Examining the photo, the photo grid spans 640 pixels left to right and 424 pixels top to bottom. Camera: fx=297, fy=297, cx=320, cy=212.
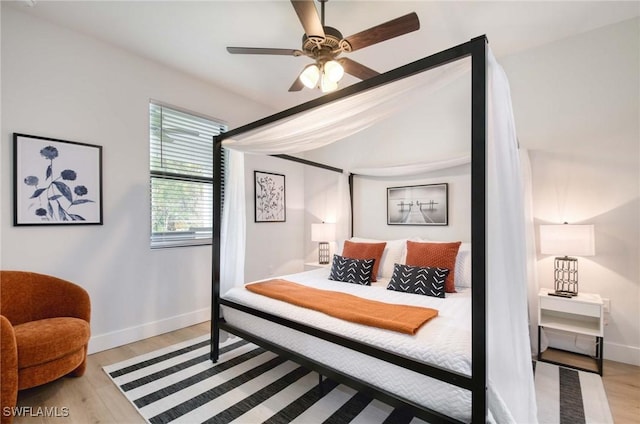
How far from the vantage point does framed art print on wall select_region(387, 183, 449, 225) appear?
11.3 ft

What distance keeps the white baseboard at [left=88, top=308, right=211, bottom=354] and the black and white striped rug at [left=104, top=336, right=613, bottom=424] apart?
40 cm

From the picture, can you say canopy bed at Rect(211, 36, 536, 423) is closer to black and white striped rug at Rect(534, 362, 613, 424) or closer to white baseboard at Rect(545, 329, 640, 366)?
black and white striped rug at Rect(534, 362, 613, 424)

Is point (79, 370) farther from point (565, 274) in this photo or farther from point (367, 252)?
point (565, 274)

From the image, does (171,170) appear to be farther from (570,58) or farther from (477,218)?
(570,58)

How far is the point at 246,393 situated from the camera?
2.11 metres

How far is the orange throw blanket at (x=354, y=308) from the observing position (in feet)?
5.61

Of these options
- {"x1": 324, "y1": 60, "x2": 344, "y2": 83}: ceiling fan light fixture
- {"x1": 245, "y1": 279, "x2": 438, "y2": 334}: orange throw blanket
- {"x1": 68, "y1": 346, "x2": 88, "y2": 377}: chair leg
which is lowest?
{"x1": 68, "y1": 346, "x2": 88, "y2": 377}: chair leg

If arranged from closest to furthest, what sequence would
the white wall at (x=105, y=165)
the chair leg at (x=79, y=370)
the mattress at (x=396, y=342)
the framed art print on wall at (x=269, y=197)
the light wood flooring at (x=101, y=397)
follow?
the mattress at (x=396, y=342) → the light wood flooring at (x=101, y=397) → the chair leg at (x=79, y=370) → the white wall at (x=105, y=165) → the framed art print on wall at (x=269, y=197)

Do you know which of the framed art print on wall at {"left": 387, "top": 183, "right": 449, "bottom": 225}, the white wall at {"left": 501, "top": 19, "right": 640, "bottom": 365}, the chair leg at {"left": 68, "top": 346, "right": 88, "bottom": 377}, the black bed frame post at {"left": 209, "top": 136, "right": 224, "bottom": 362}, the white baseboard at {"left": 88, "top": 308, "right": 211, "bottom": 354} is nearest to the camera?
the chair leg at {"left": 68, "top": 346, "right": 88, "bottom": 377}

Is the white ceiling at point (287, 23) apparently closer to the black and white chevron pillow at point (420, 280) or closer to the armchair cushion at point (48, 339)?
the black and white chevron pillow at point (420, 280)

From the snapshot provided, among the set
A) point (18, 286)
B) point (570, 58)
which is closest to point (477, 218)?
point (570, 58)

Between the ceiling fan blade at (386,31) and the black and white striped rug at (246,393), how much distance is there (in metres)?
2.40

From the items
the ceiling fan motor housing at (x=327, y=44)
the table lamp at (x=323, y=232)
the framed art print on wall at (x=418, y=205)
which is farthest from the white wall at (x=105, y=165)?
the framed art print on wall at (x=418, y=205)

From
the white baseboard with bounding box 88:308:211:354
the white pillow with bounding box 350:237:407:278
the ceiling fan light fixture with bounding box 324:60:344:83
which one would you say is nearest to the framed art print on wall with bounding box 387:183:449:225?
the white pillow with bounding box 350:237:407:278
